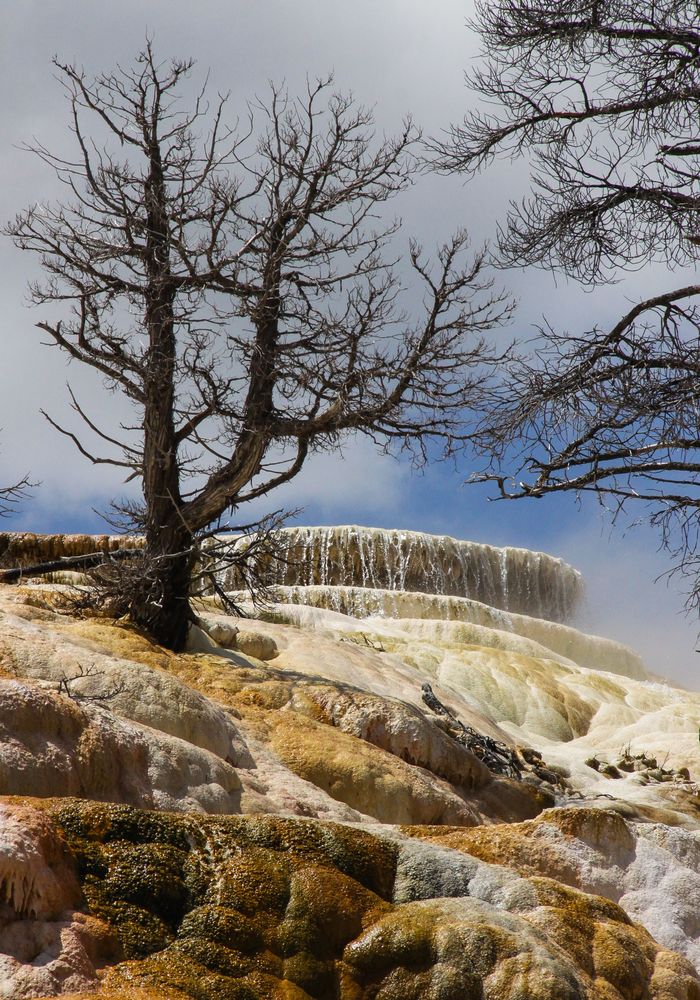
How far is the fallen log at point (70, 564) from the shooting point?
36.4 feet

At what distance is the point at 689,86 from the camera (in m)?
8.88

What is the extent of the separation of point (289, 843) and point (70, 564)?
8124 millimetres

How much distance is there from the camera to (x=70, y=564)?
457 inches

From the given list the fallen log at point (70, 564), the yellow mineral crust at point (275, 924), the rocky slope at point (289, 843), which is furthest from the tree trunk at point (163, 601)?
the yellow mineral crust at point (275, 924)

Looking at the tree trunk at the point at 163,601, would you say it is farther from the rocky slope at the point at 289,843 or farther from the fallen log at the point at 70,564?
the fallen log at the point at 70,564

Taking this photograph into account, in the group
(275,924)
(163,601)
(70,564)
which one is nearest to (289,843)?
(275,924)

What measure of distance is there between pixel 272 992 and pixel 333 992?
0.87 ft

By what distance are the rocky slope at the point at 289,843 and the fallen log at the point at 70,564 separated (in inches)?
32.8

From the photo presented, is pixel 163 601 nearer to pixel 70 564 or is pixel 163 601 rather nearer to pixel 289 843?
pixel 70 564

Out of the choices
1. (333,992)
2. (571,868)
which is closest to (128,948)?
(333,992)

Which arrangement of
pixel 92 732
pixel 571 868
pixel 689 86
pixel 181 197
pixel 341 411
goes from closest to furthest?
pixel 92 732
pixel 571 868
pixel 689 86
pixel 341 411
pixel 181 197

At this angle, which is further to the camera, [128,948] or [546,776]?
[546,776]

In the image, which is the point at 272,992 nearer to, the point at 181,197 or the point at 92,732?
the point at 92,732

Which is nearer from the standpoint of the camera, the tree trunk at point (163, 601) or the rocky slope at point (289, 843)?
the rocky slope at point (289, 843)
